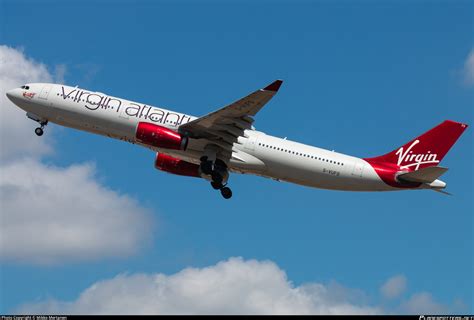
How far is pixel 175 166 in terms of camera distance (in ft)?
184

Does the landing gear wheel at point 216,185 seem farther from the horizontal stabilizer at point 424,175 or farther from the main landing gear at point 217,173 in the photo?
the horizontal stabilizer at point 424,175

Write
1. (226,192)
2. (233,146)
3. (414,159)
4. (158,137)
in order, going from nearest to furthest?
(158,137) < (233,146) < (414,159) < (226,192)

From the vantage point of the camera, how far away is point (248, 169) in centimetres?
5206

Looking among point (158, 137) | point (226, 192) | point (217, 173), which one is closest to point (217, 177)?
point (217, 173)

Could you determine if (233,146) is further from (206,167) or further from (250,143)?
(206,167)

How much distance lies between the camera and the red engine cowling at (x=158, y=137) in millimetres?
49969

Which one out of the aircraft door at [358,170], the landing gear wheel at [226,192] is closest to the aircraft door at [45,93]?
the landing gear wheel at [226,192]

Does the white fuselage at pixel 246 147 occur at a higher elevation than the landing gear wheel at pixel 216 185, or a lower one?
higher

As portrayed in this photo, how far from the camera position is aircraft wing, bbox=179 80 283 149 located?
48188mm

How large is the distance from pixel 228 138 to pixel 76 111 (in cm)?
1020

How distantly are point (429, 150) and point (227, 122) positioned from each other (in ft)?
46.1

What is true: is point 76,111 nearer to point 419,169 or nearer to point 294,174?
point 294,174

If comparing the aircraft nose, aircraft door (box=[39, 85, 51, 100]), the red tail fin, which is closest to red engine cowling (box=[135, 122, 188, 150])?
aircraft door (box=[39, 85, 51, 100])

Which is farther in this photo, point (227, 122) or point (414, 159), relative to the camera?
point (414, 159)
